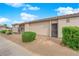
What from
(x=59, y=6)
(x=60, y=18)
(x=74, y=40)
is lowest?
(x=74, y=40)

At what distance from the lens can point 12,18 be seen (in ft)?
65.8

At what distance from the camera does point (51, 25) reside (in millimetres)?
21500

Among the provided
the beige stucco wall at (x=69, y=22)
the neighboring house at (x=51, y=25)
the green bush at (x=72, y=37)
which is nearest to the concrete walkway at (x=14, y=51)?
the green bush at (x=72, y=37)

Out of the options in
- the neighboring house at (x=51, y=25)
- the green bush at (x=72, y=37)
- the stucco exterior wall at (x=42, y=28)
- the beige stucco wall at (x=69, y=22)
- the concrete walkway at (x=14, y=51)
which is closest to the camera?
the concrete walkway at (x=14, y=51)

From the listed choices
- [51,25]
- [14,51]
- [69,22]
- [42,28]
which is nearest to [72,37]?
[69,22]

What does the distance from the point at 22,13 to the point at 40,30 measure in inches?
132

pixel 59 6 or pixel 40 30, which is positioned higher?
pixel 59 6

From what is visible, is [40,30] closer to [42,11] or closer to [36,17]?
[36,17]

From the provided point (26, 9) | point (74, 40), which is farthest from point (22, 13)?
point (74, 40)

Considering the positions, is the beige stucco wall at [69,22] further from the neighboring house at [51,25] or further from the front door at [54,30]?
the front door at [54,30]

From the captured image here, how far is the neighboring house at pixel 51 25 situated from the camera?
1823cm

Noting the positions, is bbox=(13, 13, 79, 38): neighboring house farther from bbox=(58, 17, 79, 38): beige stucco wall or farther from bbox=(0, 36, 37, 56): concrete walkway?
bbox=(0, 36, 37, 56): concrete walkway

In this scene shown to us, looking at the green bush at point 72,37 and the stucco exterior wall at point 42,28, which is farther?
the stucco exterior wall at point 42,28

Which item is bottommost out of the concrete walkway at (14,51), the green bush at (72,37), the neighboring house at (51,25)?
the concrete walkway at (14,51)
